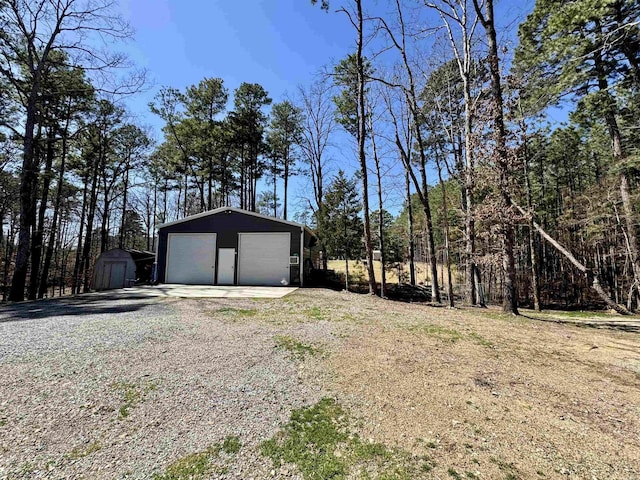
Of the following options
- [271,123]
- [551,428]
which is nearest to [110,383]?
[551,428]

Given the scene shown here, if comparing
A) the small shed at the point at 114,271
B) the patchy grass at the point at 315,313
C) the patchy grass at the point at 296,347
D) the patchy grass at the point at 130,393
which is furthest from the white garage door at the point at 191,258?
the patchy grass at the point at 130,393

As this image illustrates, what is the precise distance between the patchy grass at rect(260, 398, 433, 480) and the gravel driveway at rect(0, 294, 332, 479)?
129 millimetres

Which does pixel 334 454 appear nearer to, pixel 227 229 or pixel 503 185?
pixel 503 185

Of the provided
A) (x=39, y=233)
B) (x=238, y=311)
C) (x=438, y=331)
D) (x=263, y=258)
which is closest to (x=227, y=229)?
(x=263, y=258)

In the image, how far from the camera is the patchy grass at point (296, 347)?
3.93 m

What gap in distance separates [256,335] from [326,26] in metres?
11.0

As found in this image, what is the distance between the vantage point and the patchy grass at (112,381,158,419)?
8.27 ft

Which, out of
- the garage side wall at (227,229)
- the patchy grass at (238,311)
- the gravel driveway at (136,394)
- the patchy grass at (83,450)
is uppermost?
the garage side wall at (227,229)

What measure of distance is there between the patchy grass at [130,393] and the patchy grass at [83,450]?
328 millimetres

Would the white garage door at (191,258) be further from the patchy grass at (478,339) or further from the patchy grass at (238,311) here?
the patchy grass at (478,339)

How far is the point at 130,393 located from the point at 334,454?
80.7 inches

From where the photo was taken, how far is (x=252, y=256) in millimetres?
12281

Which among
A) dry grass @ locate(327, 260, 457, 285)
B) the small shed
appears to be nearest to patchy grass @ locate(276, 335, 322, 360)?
dry grass @ locate(327, 260, 457, 285)

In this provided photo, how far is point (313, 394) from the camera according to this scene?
2863 mm
